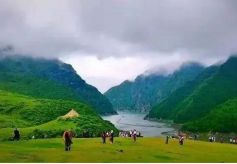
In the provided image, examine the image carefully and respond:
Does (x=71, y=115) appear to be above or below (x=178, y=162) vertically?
above

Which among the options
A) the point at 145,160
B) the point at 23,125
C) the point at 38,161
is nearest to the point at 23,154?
the point at 38,161

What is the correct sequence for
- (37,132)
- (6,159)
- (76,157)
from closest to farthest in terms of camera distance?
(6,159), (76,157), (37,132)

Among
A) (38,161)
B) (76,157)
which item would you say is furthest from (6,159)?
(76,157)

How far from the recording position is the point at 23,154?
57688 mm

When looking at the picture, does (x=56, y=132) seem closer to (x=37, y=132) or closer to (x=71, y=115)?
(x=37, y=132)

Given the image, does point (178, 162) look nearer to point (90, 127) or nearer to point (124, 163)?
point (124, 163)

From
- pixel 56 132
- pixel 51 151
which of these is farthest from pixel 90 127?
pixel 51 151

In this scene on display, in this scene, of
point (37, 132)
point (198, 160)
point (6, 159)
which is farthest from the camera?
point (37, 132)

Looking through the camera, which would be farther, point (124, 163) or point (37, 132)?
point (37, 132)

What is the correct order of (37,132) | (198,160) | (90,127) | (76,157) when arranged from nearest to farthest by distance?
→ (76,157) → (198,160) → (37,132) → (90,127)

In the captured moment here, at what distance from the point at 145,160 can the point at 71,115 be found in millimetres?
122875

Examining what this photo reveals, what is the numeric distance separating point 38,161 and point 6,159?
3497 millimetres

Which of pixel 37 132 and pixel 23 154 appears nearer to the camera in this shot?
pixel 23 154

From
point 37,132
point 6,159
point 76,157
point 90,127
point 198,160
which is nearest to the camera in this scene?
point 6,159
